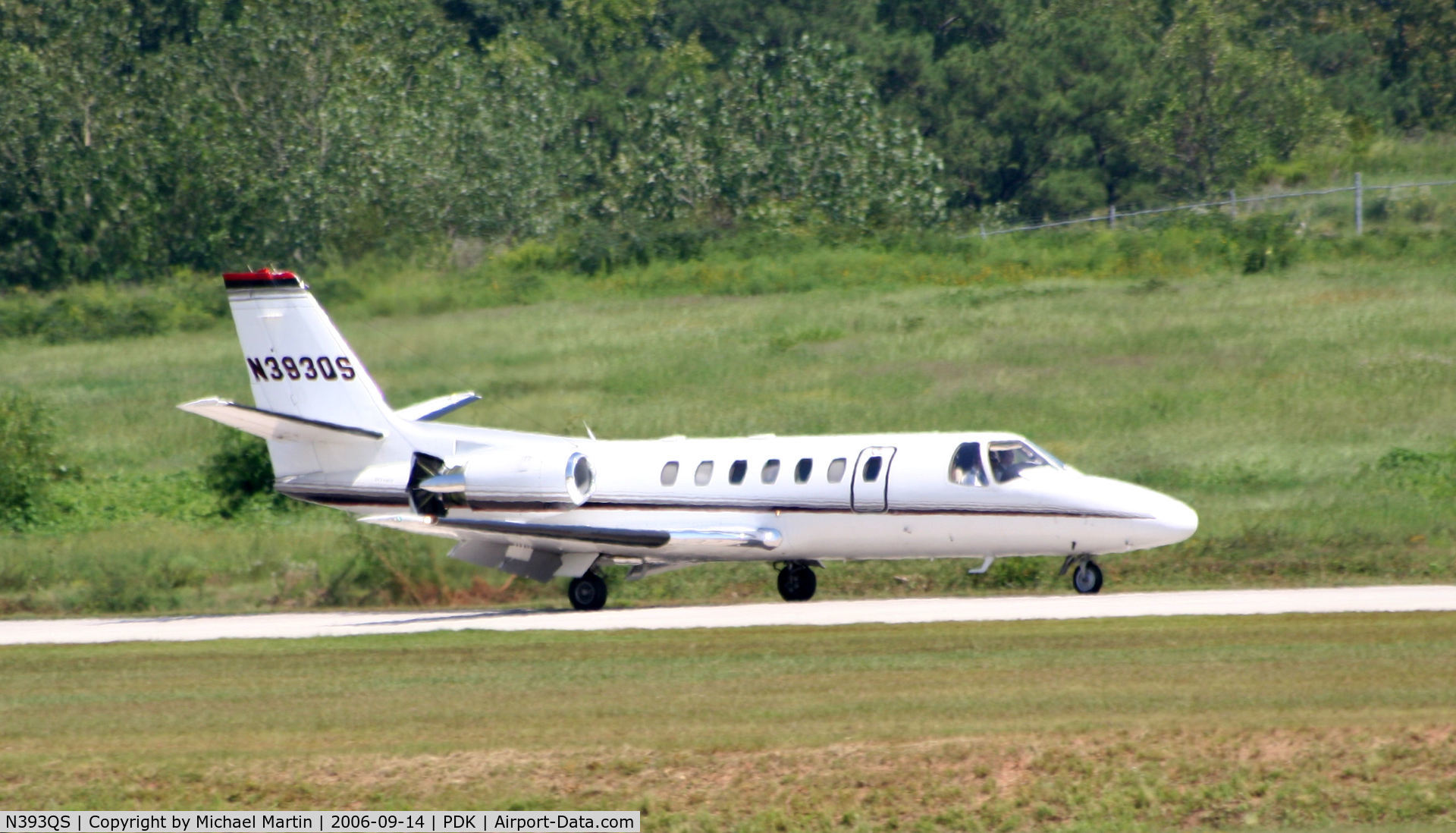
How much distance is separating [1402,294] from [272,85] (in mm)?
45355

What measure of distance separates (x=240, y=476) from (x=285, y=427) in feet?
33.0

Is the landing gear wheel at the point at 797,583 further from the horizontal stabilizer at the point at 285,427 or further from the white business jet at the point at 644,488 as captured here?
the horizontal stabilizer at the point at 285,427

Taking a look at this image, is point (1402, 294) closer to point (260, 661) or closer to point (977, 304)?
point (977, 304)

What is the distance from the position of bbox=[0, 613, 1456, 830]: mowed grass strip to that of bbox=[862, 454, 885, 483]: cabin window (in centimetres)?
494

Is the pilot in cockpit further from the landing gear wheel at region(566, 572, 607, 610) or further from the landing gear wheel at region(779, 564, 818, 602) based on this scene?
the landing gear wheel at region(566, 572, 607, 610)

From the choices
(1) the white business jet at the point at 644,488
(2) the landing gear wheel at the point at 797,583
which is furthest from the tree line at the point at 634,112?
(2) the landing gear wheel at the point at 797,583

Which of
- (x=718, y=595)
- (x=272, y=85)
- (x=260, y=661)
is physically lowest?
(x=718, y=595)

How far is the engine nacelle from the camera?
85.5ft

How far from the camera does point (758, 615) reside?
2344 centimetres

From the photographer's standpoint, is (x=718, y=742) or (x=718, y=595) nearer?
(x=718, y=742)

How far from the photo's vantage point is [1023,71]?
8550 cm

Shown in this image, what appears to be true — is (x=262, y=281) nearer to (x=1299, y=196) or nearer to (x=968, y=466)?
(x=968, y=466)

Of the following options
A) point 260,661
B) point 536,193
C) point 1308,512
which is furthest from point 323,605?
point 536,193

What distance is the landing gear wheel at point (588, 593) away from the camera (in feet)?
87.9
